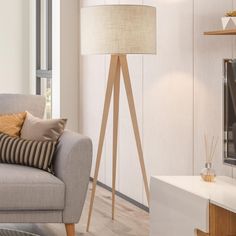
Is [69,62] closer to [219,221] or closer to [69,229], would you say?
[69,229]

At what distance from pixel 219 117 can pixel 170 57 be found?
0.85 m

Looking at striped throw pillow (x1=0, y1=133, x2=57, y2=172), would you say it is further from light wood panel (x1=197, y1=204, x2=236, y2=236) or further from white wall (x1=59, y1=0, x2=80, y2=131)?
white wall (x1=59, y1=0, x2=80, y2=131)

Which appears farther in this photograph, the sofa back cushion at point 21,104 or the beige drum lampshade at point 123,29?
the sofa back cushion at point 21,104

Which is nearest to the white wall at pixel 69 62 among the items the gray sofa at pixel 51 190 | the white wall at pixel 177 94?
the white wall at pixel 177 94

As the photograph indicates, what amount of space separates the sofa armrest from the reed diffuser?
0.72 meters

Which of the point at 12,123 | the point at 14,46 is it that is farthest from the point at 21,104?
the point at 14,46

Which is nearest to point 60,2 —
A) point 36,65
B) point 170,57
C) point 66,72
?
point 66,72

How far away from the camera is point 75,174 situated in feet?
11.9

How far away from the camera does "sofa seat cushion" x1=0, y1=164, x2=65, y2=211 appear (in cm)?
355

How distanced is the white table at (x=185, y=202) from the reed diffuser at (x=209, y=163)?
0.12 ft

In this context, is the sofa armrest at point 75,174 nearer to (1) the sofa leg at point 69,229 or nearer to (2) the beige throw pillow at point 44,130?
(1) the sofa leg at point 69,229

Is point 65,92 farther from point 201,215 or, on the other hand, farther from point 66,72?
point 201,215

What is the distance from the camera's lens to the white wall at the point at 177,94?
362 cm

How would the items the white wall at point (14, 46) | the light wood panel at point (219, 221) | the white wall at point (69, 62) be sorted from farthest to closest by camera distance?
the white wall at point (14, 46)
the white wall at point (69, 62)
the light wood panel at point (219, 221)
